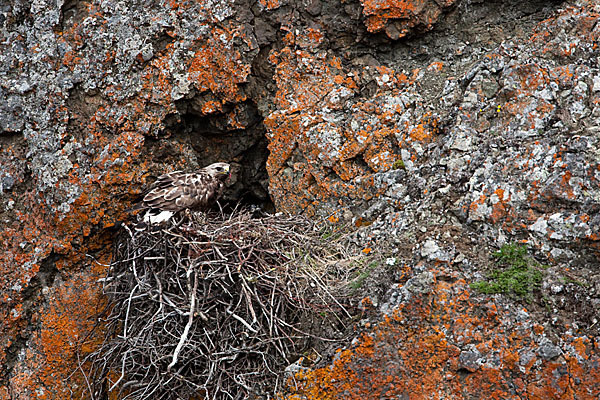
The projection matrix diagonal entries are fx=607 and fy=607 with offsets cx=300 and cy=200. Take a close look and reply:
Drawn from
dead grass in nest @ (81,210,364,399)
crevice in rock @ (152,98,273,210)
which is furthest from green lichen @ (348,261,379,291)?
crevice in rock @ (152,98,273,210)

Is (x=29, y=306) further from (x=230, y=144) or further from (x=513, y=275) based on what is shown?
(x=513, y=275)

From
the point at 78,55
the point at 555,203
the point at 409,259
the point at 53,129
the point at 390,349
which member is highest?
the point at 78,55

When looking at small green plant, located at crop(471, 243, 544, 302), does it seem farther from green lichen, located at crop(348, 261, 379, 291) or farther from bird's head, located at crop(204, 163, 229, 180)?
bird's head, located at crop(204, 163, 229, 180)

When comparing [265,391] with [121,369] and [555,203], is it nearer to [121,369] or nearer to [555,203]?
[121,369]

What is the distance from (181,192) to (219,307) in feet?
3.48

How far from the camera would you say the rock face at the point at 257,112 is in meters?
3.57

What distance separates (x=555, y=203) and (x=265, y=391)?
1843 mm

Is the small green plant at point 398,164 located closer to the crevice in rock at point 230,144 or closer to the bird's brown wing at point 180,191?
the crevice in rock at point 230,144

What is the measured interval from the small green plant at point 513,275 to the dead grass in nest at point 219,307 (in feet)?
2.57

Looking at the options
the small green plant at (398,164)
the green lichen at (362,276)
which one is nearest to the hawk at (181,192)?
the small green plant at (398,164)

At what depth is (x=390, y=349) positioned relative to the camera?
10.1ft

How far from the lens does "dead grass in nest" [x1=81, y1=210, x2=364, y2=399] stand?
3451 millimetres

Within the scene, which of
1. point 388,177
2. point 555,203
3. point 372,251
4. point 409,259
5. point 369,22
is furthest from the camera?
point 369,22

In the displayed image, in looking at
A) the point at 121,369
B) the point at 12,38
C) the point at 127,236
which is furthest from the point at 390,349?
the point at 12,38
